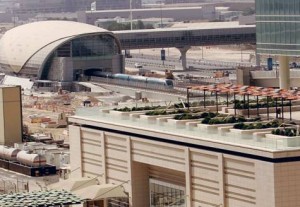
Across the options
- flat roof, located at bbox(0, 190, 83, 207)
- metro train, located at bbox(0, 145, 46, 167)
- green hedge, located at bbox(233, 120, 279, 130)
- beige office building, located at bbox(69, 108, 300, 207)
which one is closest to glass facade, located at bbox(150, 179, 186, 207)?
beige office building, located at bbox(69, 108, 300, 207)

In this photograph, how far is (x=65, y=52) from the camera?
124125 millimetres

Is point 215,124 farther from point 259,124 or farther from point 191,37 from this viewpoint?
point 191,37

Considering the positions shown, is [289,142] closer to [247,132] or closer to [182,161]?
[247,132]

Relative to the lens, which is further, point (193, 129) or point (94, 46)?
point (94, 46)

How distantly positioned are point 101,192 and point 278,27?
67.1ft

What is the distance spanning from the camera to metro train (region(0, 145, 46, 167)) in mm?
61938

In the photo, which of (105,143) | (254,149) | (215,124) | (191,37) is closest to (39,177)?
(105,143)

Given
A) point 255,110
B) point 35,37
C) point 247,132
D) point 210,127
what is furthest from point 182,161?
point 35,37

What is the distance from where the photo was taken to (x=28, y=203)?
4625cm

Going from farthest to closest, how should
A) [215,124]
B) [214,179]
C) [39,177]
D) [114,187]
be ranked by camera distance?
[39,177] → [114,187] → [215,124] → [214,179]

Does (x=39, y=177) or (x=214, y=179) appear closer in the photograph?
(x=214, y=179)

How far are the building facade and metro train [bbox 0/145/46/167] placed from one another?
Answer: 189ft

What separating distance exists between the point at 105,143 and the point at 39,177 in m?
11.8

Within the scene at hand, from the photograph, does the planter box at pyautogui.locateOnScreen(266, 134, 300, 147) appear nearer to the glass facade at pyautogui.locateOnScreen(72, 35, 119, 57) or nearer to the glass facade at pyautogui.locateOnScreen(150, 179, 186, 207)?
the glass facade at pyautogui.locateOnScreen(150, 179, 186, 207)
